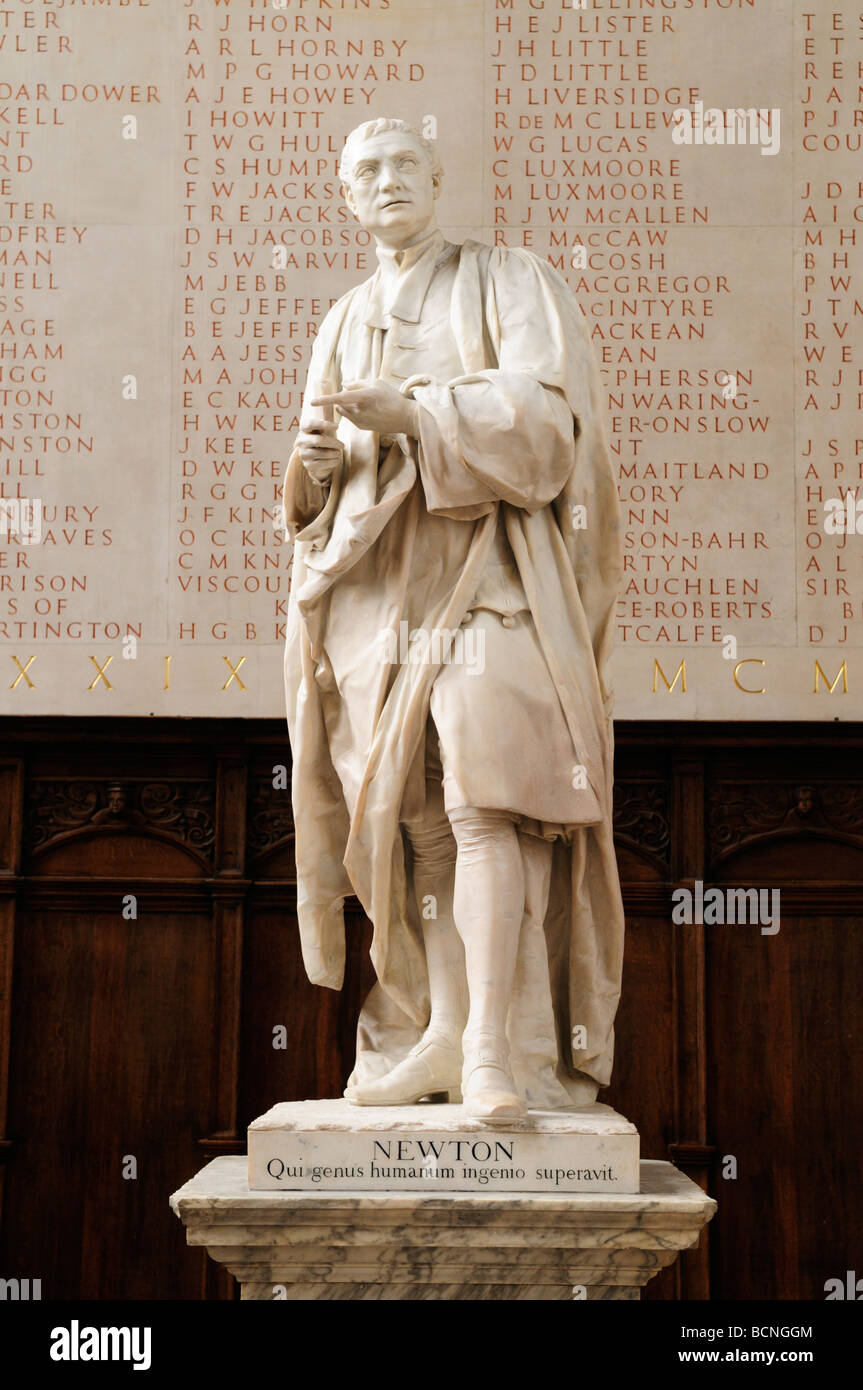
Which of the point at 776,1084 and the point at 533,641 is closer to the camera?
the point at 533,641

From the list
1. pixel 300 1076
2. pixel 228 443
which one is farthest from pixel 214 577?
pixel 300 1076

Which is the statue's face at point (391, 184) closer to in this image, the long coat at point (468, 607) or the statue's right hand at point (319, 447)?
the long coat at point (468, 607)

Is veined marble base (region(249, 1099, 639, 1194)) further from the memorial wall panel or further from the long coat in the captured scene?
the memorial wall panel

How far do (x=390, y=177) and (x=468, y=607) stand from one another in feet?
3.32

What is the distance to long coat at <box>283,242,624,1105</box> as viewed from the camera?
3559mm

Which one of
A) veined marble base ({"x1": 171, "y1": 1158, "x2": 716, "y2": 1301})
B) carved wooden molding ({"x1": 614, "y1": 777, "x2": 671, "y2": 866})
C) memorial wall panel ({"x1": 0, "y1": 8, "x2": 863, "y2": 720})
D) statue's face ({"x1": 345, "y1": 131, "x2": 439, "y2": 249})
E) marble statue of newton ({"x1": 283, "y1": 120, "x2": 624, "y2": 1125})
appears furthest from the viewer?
memorial wall panel ({"x1": 0, "y1": 8, "x2": 863, "y2": 720})

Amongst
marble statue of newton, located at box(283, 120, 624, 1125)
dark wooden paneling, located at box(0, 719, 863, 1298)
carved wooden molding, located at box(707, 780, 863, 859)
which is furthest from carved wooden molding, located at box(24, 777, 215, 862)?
marble statue of newton, located at box(283, 120, 624, 1125)

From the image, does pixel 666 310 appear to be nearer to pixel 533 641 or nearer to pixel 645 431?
pixel 645 431

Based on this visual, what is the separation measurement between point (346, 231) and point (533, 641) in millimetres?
3746

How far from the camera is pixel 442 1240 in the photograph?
10.6ft

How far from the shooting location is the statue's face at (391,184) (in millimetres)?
3807

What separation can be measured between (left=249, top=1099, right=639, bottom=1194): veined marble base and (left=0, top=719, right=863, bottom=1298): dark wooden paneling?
2908 millimetres

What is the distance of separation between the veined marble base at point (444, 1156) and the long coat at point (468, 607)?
0.87 ft
